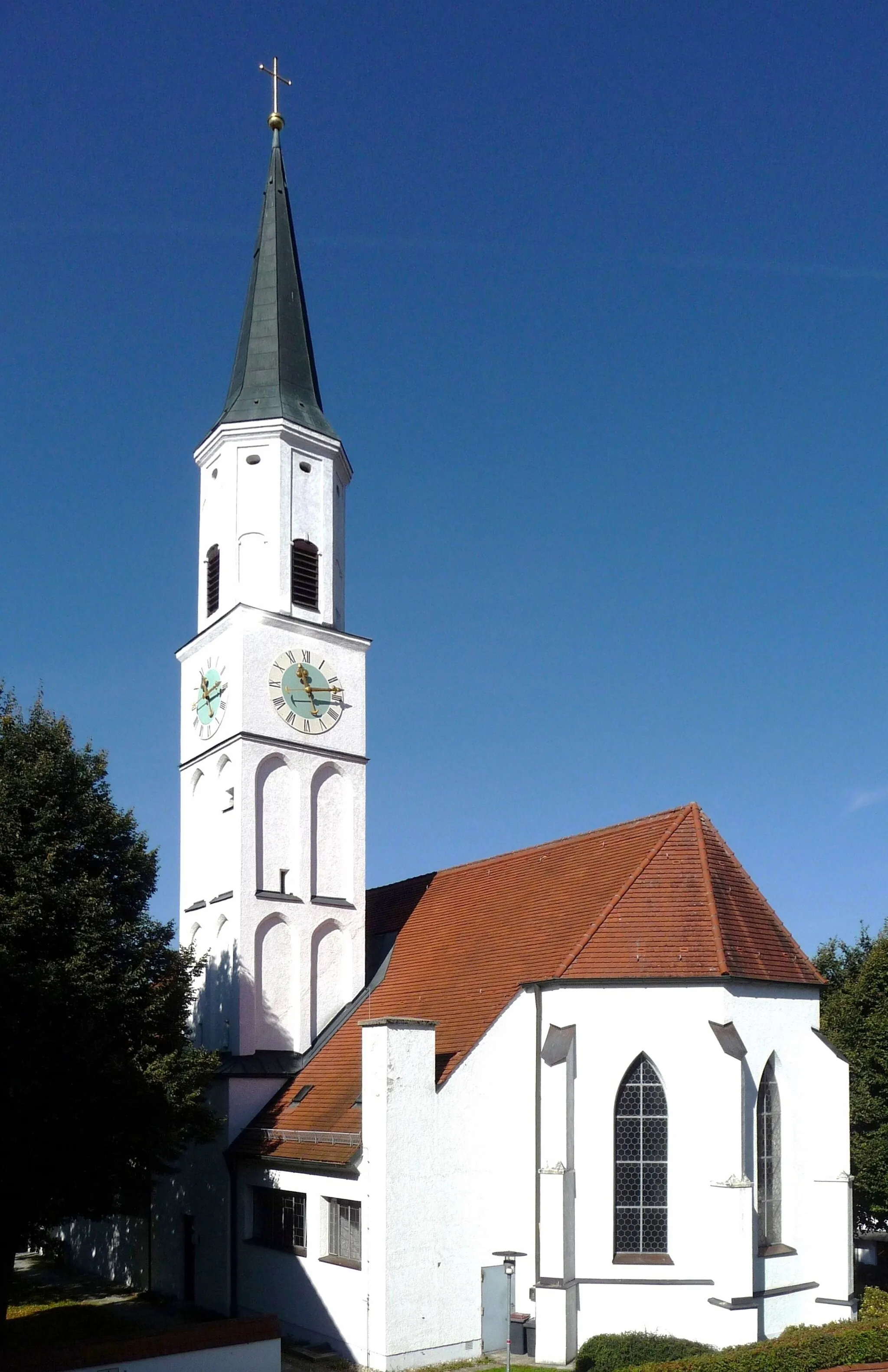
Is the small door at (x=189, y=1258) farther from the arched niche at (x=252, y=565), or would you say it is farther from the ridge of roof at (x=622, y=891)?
the arched niche at (x=252, y=565)

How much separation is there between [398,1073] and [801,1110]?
8.03 metres

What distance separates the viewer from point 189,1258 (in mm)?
29453

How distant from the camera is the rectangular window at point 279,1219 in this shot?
25.7m

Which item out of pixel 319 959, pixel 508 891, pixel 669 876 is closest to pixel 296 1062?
pixel 319 959

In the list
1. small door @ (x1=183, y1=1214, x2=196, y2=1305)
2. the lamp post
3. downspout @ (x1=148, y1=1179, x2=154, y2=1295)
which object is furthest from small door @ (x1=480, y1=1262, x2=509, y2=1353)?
downspout @ (x1=148, y1=1179, x2=154, y2=1295)

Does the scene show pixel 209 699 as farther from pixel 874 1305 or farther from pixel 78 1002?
pixel 874 1305

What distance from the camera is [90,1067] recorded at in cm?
2209

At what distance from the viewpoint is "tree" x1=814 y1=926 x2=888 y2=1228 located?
31.9 metres

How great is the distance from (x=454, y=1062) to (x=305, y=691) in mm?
10511

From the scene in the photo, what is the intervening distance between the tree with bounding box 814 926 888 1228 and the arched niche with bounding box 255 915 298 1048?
12956 millimetres

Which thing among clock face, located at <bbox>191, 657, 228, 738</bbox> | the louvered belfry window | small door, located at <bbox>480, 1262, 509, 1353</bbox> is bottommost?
small door, located at <bbox>480, 1262, 509, 1353</bbox>

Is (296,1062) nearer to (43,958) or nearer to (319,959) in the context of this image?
(319,959)

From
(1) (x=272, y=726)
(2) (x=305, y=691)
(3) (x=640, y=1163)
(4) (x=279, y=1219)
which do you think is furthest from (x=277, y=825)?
(3) (x=640, y=1163)

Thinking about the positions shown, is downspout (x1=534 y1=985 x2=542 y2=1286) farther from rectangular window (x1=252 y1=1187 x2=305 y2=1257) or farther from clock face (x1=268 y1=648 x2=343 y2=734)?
clock face (x1=268 y1=648 x2=343 y2=734)
